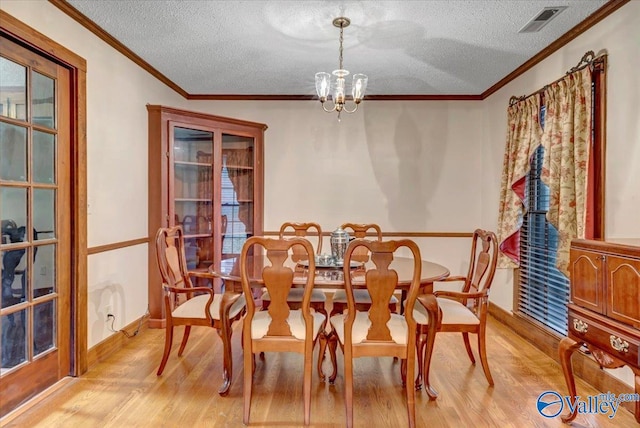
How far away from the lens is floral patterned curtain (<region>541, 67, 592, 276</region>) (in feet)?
8.59

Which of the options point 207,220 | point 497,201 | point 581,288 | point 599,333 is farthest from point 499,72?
point 207,220

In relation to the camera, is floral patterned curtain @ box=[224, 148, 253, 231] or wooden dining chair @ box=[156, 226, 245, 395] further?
floral patterned curtain @ box=[224, 148, 253, 231]

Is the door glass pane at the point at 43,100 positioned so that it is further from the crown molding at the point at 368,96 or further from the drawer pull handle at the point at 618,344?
the drawer pull handle at the point at 618,344

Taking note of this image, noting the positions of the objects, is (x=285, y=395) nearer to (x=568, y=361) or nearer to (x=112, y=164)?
(x=568, y=361)

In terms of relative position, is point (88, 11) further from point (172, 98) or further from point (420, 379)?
point (420, 379)

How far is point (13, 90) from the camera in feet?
7.13

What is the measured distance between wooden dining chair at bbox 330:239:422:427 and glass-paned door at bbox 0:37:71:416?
182 centimetres

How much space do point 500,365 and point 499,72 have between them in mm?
2593

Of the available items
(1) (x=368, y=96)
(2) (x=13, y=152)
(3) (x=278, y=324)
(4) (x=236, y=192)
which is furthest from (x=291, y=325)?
(1) (x=368, y=96)

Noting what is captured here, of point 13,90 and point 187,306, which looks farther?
point 187,306

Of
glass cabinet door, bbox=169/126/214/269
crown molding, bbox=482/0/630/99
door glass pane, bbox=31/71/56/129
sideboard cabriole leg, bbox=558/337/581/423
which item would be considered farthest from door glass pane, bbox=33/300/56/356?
crown molding, bbox=482/0/630/99

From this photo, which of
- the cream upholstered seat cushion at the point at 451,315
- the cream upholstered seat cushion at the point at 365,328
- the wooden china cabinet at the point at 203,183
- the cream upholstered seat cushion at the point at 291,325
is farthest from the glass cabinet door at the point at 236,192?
the cream upholstered seat cushion at the point at 451,315

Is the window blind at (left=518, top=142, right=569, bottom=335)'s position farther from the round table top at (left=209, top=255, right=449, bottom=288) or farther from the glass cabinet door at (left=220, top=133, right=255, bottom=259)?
the glass cabinet door at (left=220, top=133, right=255, bottom=259)

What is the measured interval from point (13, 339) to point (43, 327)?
24cm
